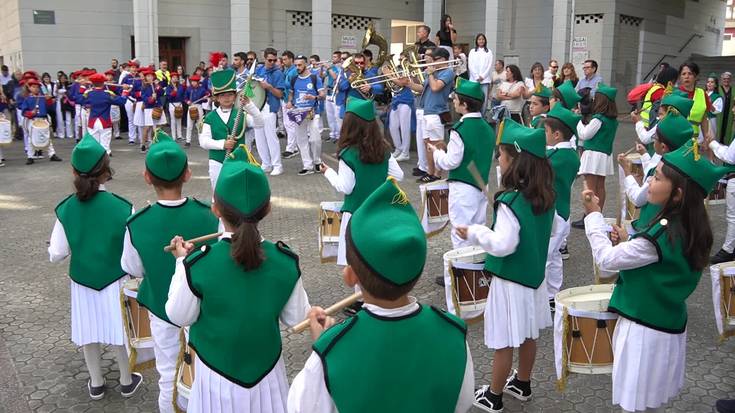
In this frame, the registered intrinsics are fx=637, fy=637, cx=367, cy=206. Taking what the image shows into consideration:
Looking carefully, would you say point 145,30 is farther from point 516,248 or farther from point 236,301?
point 236,301

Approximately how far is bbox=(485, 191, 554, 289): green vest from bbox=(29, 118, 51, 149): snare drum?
12.6 m

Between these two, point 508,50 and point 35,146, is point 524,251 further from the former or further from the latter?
point 508,50

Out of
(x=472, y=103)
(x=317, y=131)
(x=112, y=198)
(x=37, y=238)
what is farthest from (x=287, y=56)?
(x=112, y=198)

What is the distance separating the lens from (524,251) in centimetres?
390

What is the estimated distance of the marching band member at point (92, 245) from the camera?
3994 millimetres

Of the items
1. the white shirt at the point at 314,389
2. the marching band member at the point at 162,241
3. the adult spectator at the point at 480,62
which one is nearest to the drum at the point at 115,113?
the adult spectator at the point at 480,62

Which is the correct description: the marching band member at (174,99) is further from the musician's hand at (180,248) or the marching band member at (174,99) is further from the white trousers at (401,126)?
the musician's hand at (180,248)

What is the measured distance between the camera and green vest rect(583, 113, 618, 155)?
777cm

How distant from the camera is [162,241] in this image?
11.6 ft

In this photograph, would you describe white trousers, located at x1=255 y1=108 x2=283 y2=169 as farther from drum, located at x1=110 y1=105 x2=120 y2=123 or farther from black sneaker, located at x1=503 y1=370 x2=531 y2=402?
black sneaker, located at x1=503 y1=370 x2=531 y2=402

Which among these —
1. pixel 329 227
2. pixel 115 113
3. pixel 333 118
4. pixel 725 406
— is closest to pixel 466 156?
pixel 329 227

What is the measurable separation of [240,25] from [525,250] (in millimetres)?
17684

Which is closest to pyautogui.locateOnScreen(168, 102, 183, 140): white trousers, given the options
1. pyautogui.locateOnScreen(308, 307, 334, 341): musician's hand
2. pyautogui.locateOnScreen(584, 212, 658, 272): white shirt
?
pyautogui.locateOnScreen(584, 212, 658, 272): white shirt

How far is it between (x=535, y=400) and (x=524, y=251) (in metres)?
1.11
